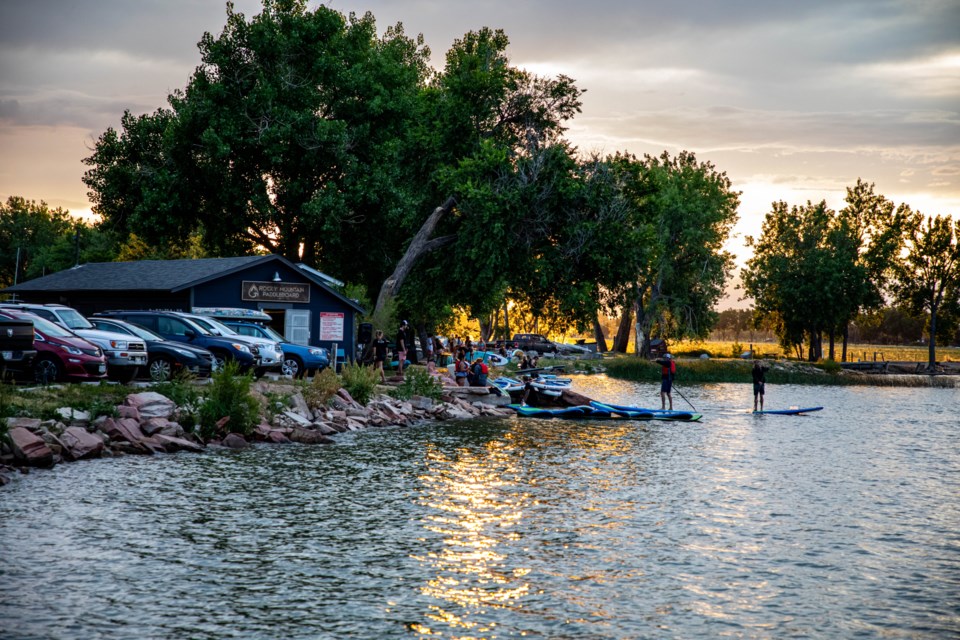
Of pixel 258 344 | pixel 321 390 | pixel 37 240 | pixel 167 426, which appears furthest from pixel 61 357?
pixel 37 240

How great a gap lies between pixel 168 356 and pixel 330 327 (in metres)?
13.1

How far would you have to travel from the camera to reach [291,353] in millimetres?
34406

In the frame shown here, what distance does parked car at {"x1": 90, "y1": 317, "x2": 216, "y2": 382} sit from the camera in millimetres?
28938

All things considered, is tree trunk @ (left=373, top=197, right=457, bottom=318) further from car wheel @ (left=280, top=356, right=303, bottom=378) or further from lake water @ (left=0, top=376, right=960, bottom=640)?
lake water @ (left=0, top=376, right=960, bottom=640)

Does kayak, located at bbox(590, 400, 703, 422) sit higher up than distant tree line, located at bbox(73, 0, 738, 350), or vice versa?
distant tree line, located at bbox(73, 0, 738, 350)

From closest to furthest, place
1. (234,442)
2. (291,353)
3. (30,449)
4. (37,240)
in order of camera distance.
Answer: (30,449) < (234,442) < (291,353) < (37,240)

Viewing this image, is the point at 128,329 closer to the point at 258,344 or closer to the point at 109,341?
the point at 109,341

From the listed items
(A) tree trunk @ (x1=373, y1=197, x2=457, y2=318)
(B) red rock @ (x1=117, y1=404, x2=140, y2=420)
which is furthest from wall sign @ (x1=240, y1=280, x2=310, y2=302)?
(B) red rock @ (x1=117, y1=404, x2=140, y2=420)

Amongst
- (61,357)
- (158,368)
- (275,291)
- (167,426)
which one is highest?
(275,291)

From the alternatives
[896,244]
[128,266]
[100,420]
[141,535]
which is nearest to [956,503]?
[141,535]

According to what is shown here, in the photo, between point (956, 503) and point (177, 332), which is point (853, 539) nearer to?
point (956, 503)

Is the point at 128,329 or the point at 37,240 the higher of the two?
the point at 37,240

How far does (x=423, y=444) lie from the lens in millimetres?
24234

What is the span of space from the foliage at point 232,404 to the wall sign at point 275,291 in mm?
16290
